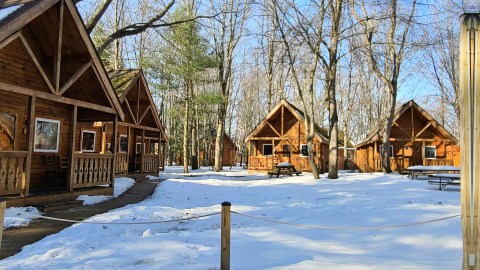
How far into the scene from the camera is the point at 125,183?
55.9 ft

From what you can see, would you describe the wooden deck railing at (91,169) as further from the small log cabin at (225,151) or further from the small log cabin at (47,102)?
the small log cabin at (225,151)

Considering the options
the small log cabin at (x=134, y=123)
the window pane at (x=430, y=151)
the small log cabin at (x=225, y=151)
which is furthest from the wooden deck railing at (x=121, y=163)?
the small log cabin at (x=225, y=151)

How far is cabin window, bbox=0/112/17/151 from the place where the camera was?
11.1 meters

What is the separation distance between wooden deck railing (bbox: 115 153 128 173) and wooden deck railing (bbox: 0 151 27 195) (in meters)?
9.87

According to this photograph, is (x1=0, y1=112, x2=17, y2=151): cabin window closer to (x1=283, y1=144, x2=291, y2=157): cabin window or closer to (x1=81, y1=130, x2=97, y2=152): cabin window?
(x1=81, y1=130, x2=97, y2=152): cabin window

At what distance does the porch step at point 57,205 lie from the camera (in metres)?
9.70

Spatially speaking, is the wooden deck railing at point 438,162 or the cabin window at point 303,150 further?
the cabin window at point 303,150

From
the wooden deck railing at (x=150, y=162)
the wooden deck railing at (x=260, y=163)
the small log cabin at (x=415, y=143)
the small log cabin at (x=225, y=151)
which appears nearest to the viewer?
the wooden deck railing at (x=150, y=162)

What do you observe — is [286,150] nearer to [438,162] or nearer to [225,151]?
[438,162]

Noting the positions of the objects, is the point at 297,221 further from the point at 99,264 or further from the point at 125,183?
the point at 125,183

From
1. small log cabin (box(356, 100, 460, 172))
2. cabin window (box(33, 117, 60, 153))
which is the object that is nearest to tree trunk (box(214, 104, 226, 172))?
small log cabin (box(356, 100, 460, 172))

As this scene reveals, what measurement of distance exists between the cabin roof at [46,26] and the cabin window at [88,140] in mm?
5339

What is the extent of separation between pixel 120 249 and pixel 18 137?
297 inches

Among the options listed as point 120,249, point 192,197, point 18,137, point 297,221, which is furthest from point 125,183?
point 120,249
